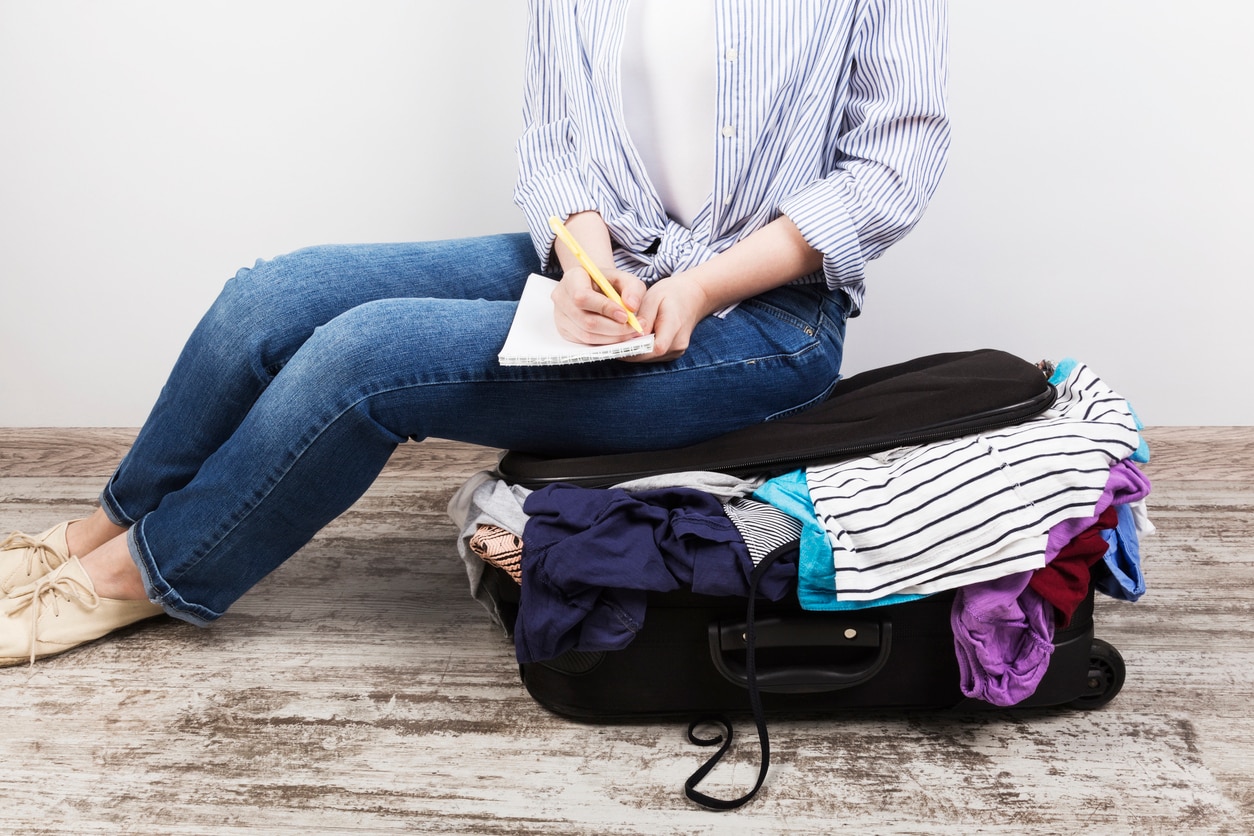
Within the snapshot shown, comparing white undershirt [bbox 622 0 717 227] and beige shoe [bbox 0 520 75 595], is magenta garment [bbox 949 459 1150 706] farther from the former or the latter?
beige shoe [bbox 0 520 75 595]

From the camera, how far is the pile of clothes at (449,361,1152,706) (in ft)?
3.04

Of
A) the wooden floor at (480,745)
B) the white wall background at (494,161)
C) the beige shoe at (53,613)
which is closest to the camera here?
the wooden floor at (480,745)

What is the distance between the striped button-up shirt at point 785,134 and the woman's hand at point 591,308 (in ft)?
0.42

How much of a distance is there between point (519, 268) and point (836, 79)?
436mm

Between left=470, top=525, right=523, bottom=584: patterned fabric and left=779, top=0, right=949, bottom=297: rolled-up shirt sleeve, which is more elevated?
left=779, top=0, right=949, bottom=297: rolled-up shirt sleeve

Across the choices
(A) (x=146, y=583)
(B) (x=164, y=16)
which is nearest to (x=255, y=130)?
(B) (x=164, y=16)

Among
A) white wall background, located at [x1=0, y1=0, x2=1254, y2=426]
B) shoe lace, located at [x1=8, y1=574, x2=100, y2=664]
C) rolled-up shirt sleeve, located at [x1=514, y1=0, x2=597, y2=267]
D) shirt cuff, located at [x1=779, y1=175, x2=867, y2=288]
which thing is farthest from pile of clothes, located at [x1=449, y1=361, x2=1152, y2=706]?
white wall background, located at [x1=0, y1=0, x2=1254, y2=426]

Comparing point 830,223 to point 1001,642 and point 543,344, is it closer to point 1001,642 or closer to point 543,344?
point 543,344

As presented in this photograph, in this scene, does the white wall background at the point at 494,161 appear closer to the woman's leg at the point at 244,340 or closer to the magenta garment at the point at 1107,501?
the woman's leg at the point at 244,340

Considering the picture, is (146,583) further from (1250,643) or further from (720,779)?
(1250,643)

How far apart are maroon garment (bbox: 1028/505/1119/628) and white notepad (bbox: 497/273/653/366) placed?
1.43 ft

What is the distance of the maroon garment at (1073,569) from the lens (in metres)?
0.95

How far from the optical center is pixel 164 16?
162 centimetres

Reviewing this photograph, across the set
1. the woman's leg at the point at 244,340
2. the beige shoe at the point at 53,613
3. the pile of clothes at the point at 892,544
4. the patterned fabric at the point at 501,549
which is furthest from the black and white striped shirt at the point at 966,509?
the beige shoe at the point at 53,613
